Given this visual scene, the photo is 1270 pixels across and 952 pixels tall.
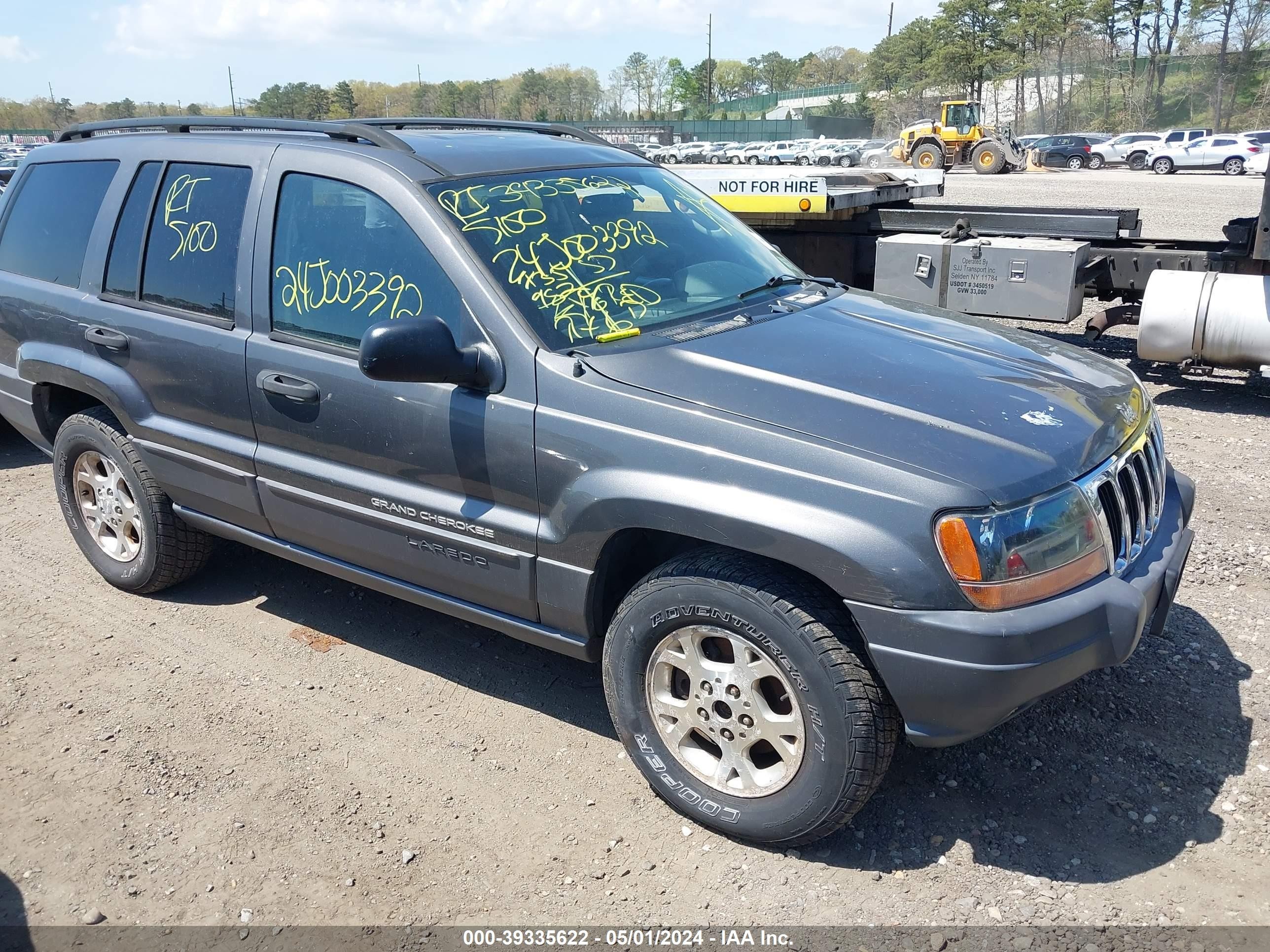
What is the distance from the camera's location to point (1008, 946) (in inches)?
103

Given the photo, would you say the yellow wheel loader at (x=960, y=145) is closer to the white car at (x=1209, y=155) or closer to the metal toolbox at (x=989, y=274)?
the white car at (x=1209, y=155)

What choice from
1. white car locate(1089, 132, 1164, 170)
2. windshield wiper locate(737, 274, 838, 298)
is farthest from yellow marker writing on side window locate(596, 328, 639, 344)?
white car locate(1089, 132, 1164, 170)

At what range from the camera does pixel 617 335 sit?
3.21m

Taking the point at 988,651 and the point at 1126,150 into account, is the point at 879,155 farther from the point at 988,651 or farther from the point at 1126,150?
the point at 988,651

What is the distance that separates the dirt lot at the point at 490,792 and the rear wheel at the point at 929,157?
3863 centimetres

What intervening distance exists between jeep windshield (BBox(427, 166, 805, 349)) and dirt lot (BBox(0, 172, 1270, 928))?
57.5 inches

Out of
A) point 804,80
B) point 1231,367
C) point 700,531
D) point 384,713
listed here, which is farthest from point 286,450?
point 804,80

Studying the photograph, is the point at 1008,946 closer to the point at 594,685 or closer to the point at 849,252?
the point at 594,685

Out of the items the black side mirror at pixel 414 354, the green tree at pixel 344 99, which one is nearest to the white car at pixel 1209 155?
the black side mirror at pixel 414 354

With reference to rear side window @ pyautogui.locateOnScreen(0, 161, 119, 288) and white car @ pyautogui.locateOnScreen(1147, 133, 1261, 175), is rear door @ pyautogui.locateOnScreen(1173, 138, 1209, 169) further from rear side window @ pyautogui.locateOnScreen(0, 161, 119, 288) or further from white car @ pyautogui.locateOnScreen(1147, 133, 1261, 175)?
rear side window @ pyautogui.locateOnScreen(0, 161, 119, 288)

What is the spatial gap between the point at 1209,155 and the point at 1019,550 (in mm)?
40192

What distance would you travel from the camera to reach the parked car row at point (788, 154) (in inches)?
1826

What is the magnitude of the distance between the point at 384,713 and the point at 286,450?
101cm

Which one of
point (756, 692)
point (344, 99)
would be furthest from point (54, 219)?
point (344, 99)
